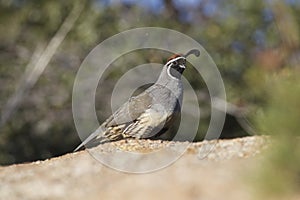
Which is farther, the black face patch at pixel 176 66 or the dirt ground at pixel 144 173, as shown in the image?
the black face patch at pixel 176 66

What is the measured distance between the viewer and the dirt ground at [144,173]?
4.34 meters

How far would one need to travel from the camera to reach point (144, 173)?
4840 mm

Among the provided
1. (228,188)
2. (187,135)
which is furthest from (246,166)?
(187,135)

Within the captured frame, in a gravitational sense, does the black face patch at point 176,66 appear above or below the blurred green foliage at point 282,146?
below

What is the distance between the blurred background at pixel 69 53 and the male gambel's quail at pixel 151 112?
3557 millimetres

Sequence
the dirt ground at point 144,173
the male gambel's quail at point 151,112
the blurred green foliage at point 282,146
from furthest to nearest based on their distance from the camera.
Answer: the male gambel's quail at point 151,112 < the dirt ground at point 144,173 < the blurred green foliage at point 282,146

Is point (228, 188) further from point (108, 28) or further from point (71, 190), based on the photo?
→ point (108, 28)

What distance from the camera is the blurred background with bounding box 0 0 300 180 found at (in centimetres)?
1042

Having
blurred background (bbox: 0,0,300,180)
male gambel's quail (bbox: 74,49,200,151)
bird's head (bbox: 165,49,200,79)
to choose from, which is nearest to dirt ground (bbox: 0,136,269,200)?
male gambel's quail (bbox: 74,49,200,151)

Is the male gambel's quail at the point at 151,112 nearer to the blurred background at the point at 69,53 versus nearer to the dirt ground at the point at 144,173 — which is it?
the dirt ground at the point at 144,173

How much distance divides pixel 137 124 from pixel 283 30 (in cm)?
152

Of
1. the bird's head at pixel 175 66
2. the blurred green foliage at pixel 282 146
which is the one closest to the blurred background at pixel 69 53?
the bird's head at pixel 175 66

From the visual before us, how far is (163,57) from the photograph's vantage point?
32.9 feet

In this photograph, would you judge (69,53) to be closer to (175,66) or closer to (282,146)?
(175,66)
